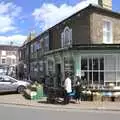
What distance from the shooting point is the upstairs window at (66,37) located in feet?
118

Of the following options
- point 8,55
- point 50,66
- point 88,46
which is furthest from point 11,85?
point 8,55

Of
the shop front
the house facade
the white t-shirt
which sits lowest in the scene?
the white t-shirt

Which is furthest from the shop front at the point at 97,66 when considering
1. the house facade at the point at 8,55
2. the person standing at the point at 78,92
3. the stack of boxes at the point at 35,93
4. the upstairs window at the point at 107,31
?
the house facade at the point at 8,55

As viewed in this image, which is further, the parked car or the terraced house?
the parked car

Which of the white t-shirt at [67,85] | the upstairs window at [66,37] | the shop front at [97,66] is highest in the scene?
the upstairs window at [66,37]

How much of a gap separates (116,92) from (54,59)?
34.1 feet

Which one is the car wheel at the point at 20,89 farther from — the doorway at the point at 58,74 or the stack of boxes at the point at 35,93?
the stack of boxes at the point at 35,93

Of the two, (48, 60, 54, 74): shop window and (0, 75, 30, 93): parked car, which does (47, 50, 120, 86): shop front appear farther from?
(48, 60, 54, 74): shop window

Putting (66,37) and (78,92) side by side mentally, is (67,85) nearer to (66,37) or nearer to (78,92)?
(78,92)

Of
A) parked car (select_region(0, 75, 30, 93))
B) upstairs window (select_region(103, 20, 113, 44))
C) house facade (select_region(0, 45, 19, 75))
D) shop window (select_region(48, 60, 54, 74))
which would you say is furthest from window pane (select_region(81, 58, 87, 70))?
house facade (select_region(0, 45, 19, 75))

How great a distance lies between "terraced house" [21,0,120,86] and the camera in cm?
2903

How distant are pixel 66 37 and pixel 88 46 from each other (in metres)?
8.77

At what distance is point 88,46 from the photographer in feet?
94.2

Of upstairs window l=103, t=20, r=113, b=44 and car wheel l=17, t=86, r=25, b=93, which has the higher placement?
upstairs window l=103, t=20, r=113, b=44
